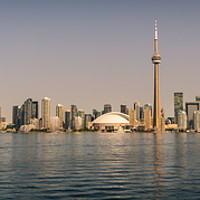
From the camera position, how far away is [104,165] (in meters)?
65.8

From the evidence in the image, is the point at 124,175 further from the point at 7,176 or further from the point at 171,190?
the point at 7,176

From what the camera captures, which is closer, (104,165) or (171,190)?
(171,190)

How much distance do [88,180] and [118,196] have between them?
34.0 ft

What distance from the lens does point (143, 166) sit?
64.2 m

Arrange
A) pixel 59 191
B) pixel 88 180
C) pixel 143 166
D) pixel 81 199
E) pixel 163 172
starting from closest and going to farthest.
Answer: pixel 81 199 < pixel 59 191 < pixel 88 180 < pixel 163 172 < pixel 143 166

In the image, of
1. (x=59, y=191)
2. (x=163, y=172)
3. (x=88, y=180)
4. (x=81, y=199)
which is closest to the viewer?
(x=81, y=199)

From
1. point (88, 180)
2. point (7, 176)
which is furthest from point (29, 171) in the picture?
point (88, 180)

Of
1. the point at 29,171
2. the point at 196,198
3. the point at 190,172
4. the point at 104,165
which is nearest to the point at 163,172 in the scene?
the point at 190,172

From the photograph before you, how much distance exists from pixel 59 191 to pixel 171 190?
13707mm

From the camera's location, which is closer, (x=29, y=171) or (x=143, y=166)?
(x=29, y=171)

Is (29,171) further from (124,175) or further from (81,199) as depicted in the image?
(81,199)

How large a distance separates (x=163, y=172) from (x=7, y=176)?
25.0 metres

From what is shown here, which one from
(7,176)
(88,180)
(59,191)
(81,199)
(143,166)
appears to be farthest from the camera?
(143,166)

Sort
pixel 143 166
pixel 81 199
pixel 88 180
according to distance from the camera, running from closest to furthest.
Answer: pixel 81 199, pixel 88 180, pixel 143 166
